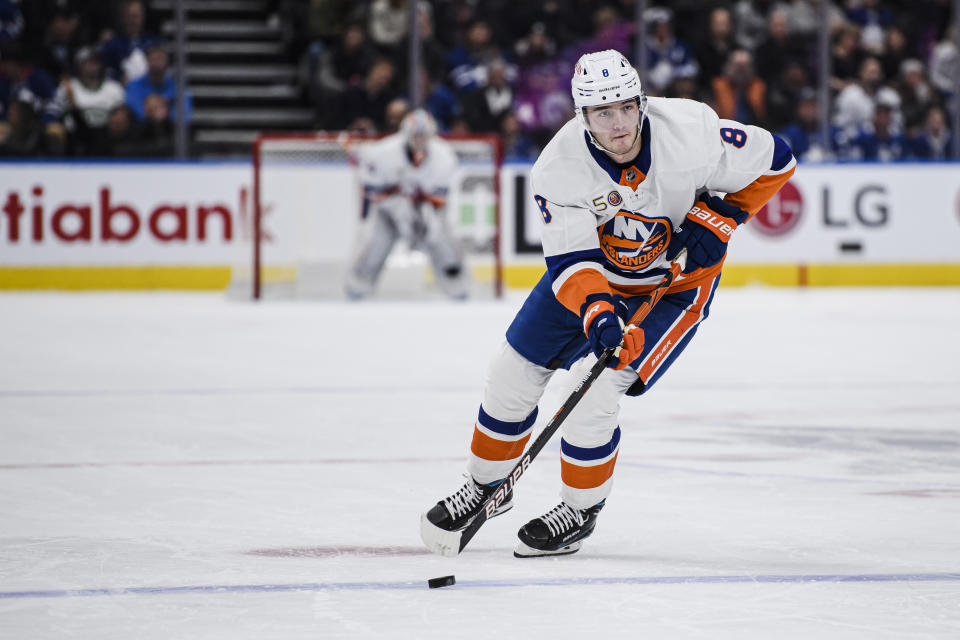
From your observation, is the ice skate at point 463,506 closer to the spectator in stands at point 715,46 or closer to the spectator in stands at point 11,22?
the spectator in stands at point 11,22

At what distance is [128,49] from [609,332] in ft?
28.2

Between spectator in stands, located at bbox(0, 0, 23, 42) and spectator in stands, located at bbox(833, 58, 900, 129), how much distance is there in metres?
6.03

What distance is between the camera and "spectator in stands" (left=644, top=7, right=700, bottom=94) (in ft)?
37.5

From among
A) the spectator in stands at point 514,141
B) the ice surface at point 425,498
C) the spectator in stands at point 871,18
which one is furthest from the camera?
the spectator in stands at point 871,18

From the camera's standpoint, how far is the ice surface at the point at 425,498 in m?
2.57

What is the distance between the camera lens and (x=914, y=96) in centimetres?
1199

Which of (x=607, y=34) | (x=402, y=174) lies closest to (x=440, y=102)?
(x=607, y=34)

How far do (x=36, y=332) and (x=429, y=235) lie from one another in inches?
120

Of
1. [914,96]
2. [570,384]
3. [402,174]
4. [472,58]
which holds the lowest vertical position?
[570,384]

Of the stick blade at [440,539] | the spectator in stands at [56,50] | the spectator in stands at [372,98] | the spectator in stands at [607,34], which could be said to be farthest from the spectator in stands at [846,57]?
the stick blade at [440,539]

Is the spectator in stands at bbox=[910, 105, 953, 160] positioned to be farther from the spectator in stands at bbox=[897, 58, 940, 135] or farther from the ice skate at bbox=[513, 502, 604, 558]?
the ice skate at bbox=[513, 502, 604, 558]

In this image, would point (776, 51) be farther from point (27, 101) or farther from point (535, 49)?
point (27, 101)

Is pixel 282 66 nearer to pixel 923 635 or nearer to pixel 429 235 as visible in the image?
pixel 429 235

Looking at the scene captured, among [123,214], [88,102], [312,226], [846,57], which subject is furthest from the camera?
[846,57]
